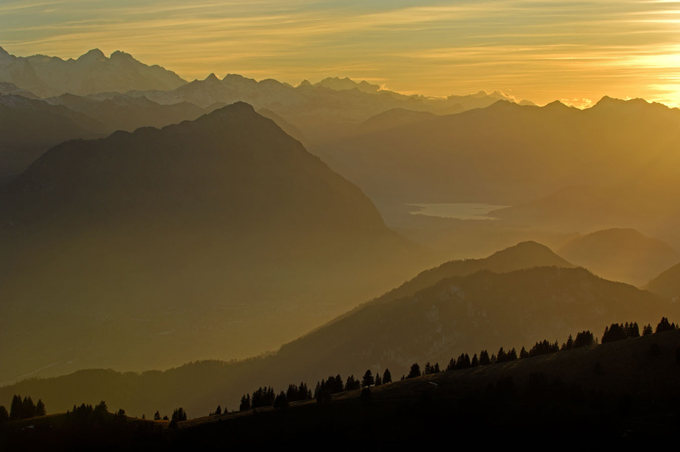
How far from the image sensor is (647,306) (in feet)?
557

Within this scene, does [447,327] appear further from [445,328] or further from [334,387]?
[334,387]

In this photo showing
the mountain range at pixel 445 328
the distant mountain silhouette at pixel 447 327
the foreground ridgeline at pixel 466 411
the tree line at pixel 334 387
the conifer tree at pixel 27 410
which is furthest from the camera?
the mountain range at pixel 445 328

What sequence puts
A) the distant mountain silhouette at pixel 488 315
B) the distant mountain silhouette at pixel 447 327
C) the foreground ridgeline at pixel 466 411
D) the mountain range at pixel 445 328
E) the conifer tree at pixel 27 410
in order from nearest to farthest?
the foreground ridgeline at pixel 466 411 < the conifer tree at pixel 27 410 < the distant mountain silhouette at pixel 488 315 < the distant mountain silhouette at pixel 447 327 < the mountain range at pixel 445 328

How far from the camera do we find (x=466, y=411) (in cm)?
10025

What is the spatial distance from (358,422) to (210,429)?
20.1 metres

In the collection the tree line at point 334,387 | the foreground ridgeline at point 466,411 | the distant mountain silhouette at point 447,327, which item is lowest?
the foreground ridgeline at point 466,411

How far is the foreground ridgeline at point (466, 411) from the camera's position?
309 feet

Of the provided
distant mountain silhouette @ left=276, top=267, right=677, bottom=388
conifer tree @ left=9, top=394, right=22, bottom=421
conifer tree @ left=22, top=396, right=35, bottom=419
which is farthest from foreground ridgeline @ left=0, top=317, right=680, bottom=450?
distant mountain silhouette @ left=276, top=267, right=677, bottom=388

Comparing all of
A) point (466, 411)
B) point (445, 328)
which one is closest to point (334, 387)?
point (466, 411)

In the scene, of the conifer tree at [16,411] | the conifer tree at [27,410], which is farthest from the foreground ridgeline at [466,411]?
the conifer tree at [27,410]

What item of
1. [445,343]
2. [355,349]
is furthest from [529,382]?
[355,349]

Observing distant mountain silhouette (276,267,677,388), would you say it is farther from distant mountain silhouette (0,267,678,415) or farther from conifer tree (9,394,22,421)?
conifer tree (9,394,22,421)

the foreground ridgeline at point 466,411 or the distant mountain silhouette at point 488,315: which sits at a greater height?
the distant mountain silhouette at point 488,315

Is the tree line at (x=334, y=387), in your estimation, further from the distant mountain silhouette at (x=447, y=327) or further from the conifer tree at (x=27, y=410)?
the distant mountain silhouette at (x=447, y=327)
